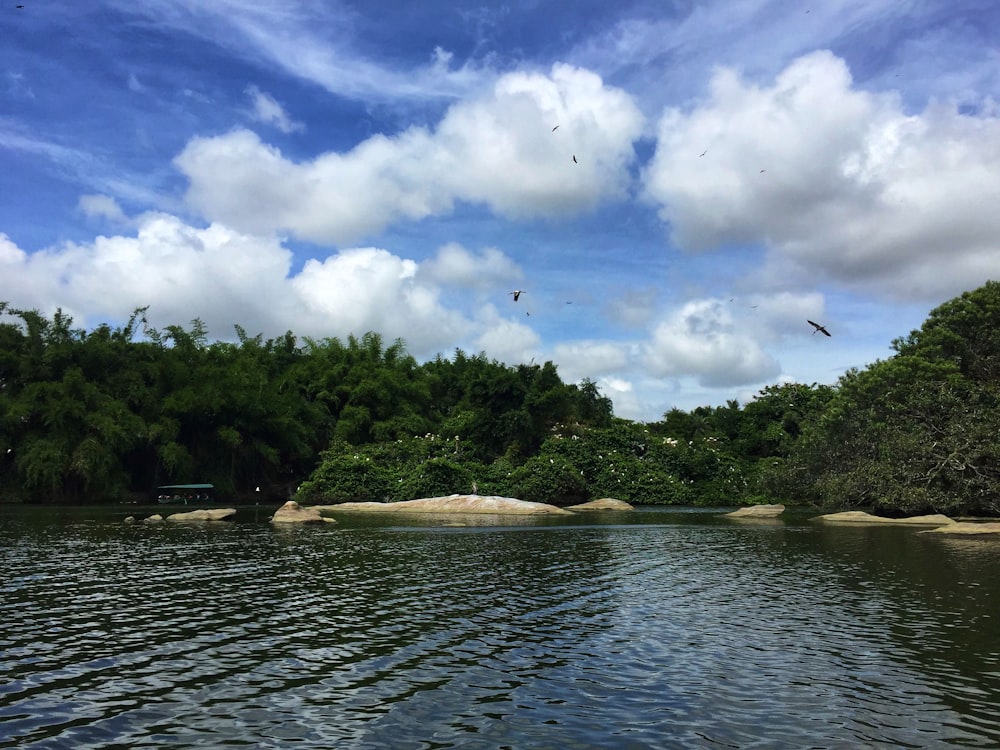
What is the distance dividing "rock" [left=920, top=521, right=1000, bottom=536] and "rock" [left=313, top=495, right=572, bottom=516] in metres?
21.9

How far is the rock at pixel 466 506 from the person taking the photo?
163 feet

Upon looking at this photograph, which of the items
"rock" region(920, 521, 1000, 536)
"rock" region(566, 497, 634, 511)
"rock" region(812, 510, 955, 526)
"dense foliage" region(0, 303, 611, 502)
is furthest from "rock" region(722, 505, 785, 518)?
"dense foliage" region(0, 303, 611, 502)

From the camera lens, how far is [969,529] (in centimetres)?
3338

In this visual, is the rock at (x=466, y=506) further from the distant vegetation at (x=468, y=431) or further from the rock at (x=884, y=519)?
the rock at (x=884, y=519)

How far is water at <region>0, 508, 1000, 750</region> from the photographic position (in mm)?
9102

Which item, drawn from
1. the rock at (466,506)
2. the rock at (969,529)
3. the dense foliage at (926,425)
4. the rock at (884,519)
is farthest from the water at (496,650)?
the rock at (466,506)

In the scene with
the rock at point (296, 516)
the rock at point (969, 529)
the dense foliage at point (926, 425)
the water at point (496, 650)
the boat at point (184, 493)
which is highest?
the dense foliage at point (926, 425)

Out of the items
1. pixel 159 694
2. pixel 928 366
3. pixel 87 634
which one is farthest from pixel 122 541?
pixel 928 366

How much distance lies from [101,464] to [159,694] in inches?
2062

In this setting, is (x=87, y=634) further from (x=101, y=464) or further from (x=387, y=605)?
(x=101, y=464)

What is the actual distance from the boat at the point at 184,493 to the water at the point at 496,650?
35971 mm

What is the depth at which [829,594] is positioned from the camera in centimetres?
1814

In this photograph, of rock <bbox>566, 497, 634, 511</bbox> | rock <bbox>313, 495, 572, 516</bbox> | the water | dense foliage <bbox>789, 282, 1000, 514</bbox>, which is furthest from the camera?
rock <bbox>566, 497, 634, 511</bbox>

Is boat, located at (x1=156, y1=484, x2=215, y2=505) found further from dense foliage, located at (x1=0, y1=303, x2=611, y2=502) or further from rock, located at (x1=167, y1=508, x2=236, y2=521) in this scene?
rock, located at (x1=167, y1=508, x2=236, y2=521)
